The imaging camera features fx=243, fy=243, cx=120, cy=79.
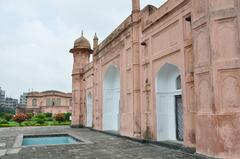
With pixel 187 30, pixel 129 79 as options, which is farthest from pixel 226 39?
pixel 129 79

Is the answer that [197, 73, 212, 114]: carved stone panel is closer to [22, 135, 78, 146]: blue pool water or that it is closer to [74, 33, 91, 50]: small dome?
[22, 135, 78, 146]: blue pool water

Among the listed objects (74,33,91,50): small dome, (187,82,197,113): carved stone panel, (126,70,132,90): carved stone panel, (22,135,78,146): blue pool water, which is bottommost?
(22,135,78,146): blue pool water

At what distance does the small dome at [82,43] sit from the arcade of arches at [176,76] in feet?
10.3

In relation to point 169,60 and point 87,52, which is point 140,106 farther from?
point 87,52

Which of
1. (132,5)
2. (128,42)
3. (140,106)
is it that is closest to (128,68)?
(128,42)

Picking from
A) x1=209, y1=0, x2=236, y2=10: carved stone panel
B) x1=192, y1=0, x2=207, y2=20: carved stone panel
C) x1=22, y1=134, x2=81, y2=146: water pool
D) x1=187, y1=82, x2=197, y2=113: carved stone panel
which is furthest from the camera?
x1=22, y1=134, x2=81, y2=146: water pool

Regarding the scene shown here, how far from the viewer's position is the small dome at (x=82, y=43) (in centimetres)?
2008

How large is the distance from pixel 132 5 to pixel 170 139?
19.6ft

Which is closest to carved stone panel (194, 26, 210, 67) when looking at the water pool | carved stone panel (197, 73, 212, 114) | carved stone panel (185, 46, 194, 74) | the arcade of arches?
the arcade of arches

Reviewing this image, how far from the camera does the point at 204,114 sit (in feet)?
18.8

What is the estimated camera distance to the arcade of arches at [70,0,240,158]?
17.9 ft

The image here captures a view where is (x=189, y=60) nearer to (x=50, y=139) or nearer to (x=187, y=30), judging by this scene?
(x=187, y=30)

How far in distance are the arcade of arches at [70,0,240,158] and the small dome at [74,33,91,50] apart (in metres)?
3.14

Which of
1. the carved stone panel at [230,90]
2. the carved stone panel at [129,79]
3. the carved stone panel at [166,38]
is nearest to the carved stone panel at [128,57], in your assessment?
the carved stone panel at [129,79]
